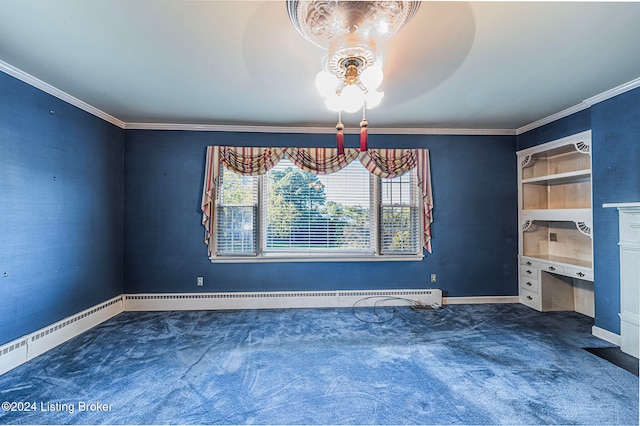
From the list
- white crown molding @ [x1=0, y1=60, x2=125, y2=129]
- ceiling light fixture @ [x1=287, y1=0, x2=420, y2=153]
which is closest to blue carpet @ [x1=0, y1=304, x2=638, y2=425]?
ceiling light fixture @ [x1=287, y1=0, x2=420, y2=153]

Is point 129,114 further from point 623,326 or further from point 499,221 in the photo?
point 623,326

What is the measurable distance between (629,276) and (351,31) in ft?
11.1

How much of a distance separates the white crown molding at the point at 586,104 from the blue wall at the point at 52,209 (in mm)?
5521

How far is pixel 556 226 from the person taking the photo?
390cm

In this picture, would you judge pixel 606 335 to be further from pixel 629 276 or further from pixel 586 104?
pixel 586 104

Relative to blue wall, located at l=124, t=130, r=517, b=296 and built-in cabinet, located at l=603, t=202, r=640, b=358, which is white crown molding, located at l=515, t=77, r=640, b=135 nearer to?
blue wall, located at l=124, t=130, r=517, b=296

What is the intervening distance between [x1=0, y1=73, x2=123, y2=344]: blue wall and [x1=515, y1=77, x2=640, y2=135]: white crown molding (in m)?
5.52

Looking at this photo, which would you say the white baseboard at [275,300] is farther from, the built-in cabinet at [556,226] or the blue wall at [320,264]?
the built-in cabinet at [556,226]

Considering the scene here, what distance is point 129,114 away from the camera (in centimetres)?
338

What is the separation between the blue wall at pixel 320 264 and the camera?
3766mm

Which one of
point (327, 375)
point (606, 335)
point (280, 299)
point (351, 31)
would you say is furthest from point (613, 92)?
point (280, 299)

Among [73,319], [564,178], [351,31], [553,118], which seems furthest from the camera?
[564,178]

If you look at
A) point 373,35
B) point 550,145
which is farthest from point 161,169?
point 550,145

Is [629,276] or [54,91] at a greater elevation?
[54,91]
